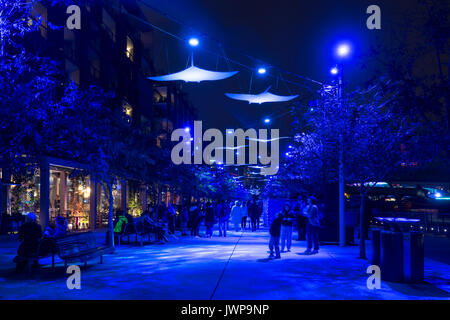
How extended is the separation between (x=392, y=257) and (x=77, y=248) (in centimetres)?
747

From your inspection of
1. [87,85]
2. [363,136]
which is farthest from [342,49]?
[87,85]

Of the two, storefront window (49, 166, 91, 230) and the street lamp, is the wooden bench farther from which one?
storefront window (49, 166, 91, 230)

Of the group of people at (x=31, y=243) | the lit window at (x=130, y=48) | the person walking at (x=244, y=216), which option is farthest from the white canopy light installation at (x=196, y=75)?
the lit window at (x=130, y=48)

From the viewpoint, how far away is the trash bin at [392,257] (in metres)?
9.09

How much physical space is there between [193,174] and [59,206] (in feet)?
33.3

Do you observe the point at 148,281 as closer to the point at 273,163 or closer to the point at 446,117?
the point at 446,117

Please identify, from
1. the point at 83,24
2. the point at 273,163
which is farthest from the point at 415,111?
the point at 273,163

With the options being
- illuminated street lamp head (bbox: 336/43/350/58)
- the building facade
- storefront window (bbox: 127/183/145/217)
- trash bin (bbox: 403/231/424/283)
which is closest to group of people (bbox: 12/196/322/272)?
the building facade

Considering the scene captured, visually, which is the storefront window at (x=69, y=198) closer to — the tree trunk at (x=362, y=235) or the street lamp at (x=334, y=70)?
the street lamp at (x=334, y=70)

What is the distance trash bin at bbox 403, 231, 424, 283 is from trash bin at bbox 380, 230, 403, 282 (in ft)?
0.38

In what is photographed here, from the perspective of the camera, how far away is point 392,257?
30.2ft

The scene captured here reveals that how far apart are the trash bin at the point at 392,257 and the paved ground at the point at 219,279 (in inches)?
13.7

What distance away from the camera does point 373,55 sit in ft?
33.7

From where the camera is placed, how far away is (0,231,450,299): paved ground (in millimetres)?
7781
